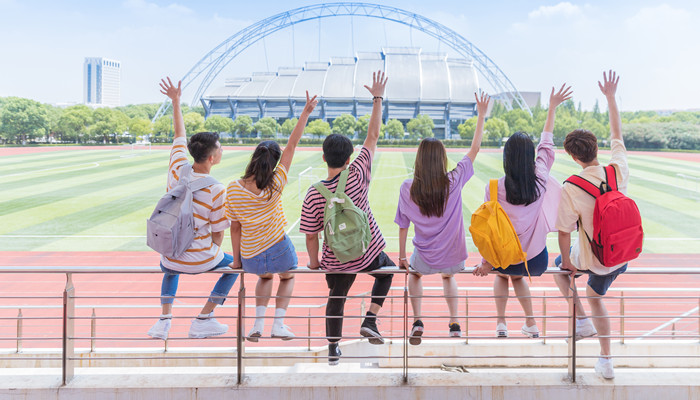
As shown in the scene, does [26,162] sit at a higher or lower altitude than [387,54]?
lower

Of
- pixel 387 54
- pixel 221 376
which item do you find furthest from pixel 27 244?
pixel 387 54

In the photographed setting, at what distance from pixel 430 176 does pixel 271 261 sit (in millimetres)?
1029

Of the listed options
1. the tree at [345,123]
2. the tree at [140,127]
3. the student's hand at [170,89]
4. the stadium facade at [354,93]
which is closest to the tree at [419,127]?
the stadium facade at [354,93]

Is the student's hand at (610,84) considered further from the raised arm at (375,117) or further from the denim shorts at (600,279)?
the raised arm at (375,117)

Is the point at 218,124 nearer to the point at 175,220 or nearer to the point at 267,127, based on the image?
the point at 267,127

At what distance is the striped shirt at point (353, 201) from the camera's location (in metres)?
3.16

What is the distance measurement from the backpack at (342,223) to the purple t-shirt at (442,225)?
0.29 m

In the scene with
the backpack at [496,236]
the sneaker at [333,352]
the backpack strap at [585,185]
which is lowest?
the sneaker at [333,352]

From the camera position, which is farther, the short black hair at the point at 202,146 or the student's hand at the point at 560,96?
the student's hand at the point at 560,96

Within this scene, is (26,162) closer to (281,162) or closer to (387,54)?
(281,162)

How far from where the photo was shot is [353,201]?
3.18m

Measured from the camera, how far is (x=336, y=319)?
348cm

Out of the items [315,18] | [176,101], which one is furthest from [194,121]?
[176,101]

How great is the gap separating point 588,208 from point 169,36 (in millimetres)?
190095
